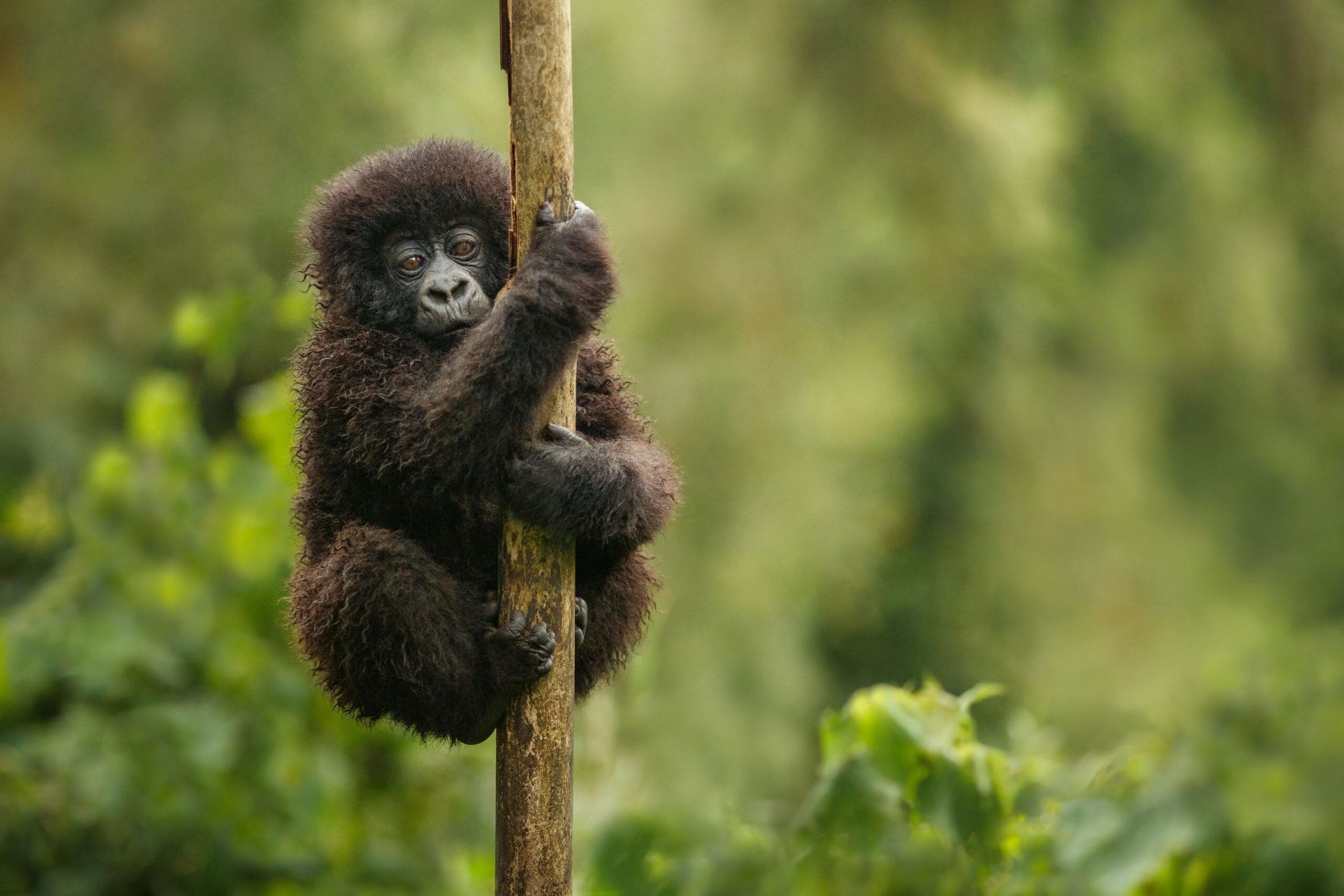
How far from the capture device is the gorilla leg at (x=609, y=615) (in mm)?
3137

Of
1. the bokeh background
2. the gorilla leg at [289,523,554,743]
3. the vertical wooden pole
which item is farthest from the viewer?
the bokeh background

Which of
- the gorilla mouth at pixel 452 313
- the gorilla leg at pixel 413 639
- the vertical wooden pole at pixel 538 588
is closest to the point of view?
the vertical wooden pole at pixel 538 588

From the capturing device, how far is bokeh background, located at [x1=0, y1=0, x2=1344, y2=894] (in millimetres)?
3918

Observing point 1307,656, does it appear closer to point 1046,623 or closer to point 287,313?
point 1046,623

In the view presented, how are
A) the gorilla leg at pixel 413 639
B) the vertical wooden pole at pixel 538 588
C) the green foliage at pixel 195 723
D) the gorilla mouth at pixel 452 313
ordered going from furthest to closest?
the green foliage at pixel 195 723
the gorilla mouth at pixel 452 313
the gorilla leg at pixel 413 639
the vertical wooden pole at pixel 538 588

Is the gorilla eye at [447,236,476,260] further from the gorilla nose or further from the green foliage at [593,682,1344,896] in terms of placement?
the green foliage at [593,682,1344,896]

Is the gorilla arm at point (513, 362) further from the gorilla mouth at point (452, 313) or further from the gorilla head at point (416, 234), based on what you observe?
the gorilla head at point (416, 234)

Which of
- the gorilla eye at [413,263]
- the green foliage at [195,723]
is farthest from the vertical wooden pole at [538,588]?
the green foliage at [195,723]

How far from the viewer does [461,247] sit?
3166mm

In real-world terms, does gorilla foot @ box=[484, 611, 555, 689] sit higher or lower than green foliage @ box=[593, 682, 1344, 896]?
higher

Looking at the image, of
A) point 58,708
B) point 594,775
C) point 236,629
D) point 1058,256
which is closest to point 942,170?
point 1058,256

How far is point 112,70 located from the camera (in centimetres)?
569

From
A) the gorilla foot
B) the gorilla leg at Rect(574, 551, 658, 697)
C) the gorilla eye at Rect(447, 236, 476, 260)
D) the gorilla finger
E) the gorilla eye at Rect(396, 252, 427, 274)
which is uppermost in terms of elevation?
the gorilla eye at Rect(447, 236, 476, 260)

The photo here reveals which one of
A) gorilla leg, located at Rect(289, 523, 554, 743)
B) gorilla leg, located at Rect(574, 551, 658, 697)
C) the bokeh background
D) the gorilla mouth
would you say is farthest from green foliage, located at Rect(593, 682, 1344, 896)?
the gorilla mouth
